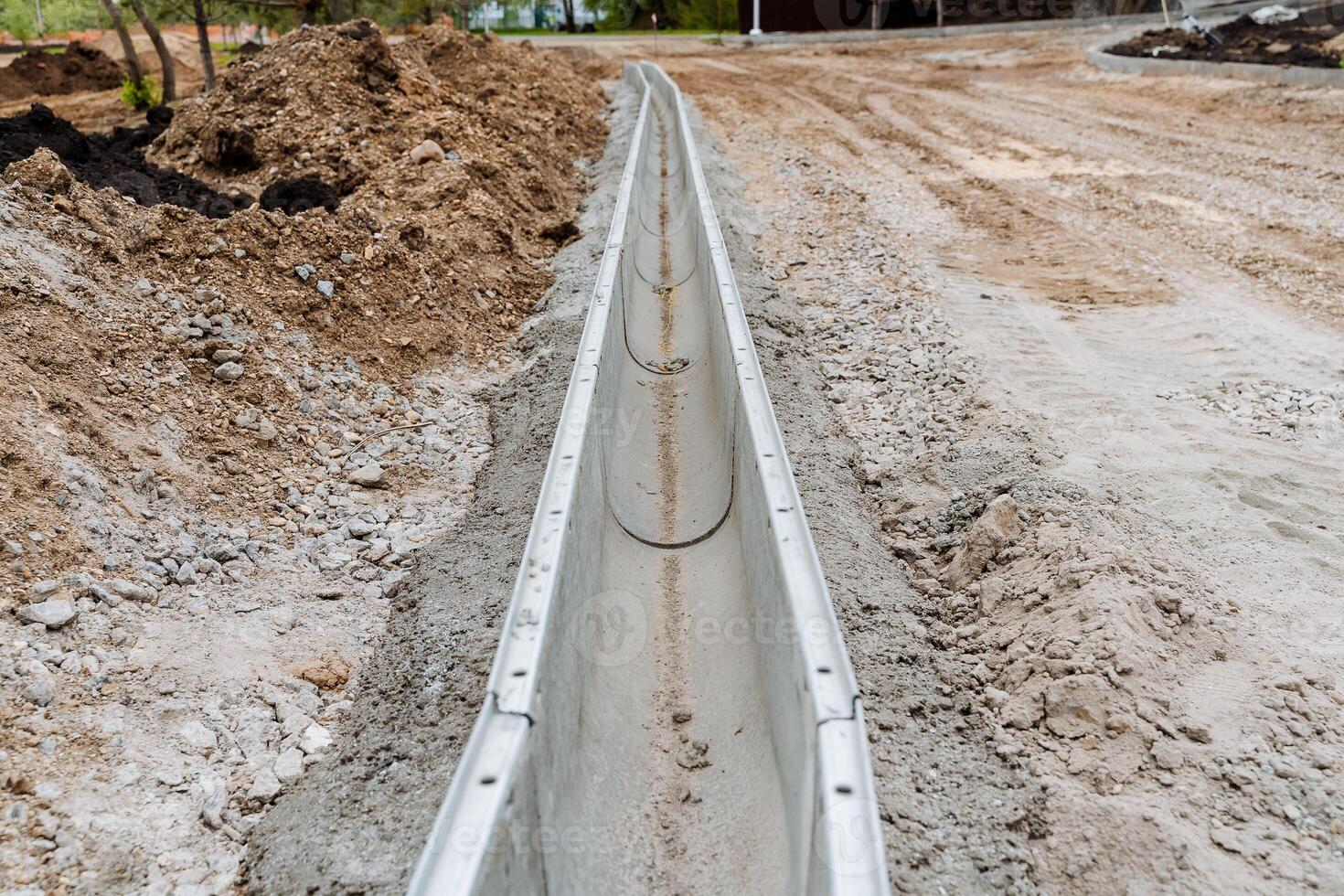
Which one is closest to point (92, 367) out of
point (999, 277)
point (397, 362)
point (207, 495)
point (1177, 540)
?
point (207, 495)

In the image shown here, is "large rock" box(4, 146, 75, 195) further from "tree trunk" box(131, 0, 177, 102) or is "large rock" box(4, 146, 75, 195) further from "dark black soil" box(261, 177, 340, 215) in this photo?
"tree trunk" box(131, 0, 177, 102)

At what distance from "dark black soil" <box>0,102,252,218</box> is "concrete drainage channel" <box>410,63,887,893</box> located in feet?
14.4

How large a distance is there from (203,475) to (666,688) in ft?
10.4

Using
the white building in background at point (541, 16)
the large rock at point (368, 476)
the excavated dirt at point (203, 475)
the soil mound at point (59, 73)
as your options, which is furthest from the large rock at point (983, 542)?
the white building in background at point (541, 16)

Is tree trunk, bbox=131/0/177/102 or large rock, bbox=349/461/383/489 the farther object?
tree trunk, bbox=131/0/177/102

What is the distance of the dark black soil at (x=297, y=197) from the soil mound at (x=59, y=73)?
2531 centimetres

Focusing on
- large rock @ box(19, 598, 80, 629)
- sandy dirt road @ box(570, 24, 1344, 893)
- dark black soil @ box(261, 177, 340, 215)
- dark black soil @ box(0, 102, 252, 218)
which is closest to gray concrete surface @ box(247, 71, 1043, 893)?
sandy dirt road @ box(570, 24, 1344, 893)

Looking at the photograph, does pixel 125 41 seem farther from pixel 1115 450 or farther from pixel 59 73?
pixel 1115 450

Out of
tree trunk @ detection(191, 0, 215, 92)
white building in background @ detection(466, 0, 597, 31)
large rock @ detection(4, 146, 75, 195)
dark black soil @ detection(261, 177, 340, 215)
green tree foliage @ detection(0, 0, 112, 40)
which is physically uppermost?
white building in background @ detection(466, 0, 597, 31)

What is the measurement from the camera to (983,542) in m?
5.21

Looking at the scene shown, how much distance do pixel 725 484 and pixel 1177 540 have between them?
248 cm

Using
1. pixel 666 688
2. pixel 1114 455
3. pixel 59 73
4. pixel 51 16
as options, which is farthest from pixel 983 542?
pixel 51 16

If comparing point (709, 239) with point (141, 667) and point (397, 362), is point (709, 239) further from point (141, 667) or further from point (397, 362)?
point (141, 667)

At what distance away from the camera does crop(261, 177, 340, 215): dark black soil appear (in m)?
9.05
